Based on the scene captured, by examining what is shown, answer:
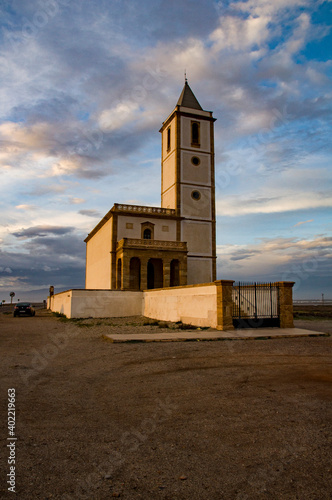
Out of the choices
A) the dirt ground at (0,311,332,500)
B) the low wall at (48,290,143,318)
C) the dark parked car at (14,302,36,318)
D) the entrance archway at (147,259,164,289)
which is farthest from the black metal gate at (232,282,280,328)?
the dark parked car at (14,302,36,318)

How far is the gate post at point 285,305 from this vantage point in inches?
678

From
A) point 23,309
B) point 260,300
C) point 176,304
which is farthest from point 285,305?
point 23,309

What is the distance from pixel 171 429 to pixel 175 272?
29.6 m

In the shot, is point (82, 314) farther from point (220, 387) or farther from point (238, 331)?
point (220, 387)

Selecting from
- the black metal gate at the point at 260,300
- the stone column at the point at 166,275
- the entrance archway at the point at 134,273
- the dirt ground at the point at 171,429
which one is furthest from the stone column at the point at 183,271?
the dirt ground at the point at 171,429

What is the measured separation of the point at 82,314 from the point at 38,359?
662 inches

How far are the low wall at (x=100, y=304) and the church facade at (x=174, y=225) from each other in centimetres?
283

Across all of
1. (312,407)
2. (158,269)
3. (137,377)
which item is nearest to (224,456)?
(312,407)

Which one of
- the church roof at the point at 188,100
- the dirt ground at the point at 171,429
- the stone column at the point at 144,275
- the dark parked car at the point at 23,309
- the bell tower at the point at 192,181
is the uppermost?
the church roof at the point at 188,100

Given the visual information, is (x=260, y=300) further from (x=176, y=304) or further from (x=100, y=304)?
(x=100, y=304)

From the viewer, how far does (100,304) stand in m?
26.6

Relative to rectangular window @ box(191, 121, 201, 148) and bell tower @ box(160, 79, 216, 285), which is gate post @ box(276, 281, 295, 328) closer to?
bell tower @ box(160, 79, 216, 285)

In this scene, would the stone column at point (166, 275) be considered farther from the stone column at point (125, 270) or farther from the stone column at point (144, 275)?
the stone column at point (125, 270)

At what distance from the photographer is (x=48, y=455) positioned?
3840 mm
